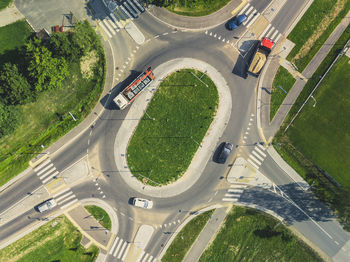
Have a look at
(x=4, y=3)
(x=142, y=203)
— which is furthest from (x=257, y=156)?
(x=4, y=3)

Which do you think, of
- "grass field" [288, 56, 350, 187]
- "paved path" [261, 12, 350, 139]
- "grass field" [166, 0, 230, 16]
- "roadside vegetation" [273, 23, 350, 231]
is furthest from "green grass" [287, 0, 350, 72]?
"grass field" [166, 0, 230, 16]

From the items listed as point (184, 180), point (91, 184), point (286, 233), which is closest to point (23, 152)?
point (91, 184)

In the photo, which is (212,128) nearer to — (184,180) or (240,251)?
(184,180)

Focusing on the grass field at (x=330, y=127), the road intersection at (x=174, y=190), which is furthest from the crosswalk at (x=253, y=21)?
the grass field at (x=330, y=127)

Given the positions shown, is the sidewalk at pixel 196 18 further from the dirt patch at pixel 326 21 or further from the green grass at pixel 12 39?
the green grass at pixel 12 39

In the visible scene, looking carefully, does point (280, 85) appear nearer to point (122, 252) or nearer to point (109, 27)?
point (109, 27)
